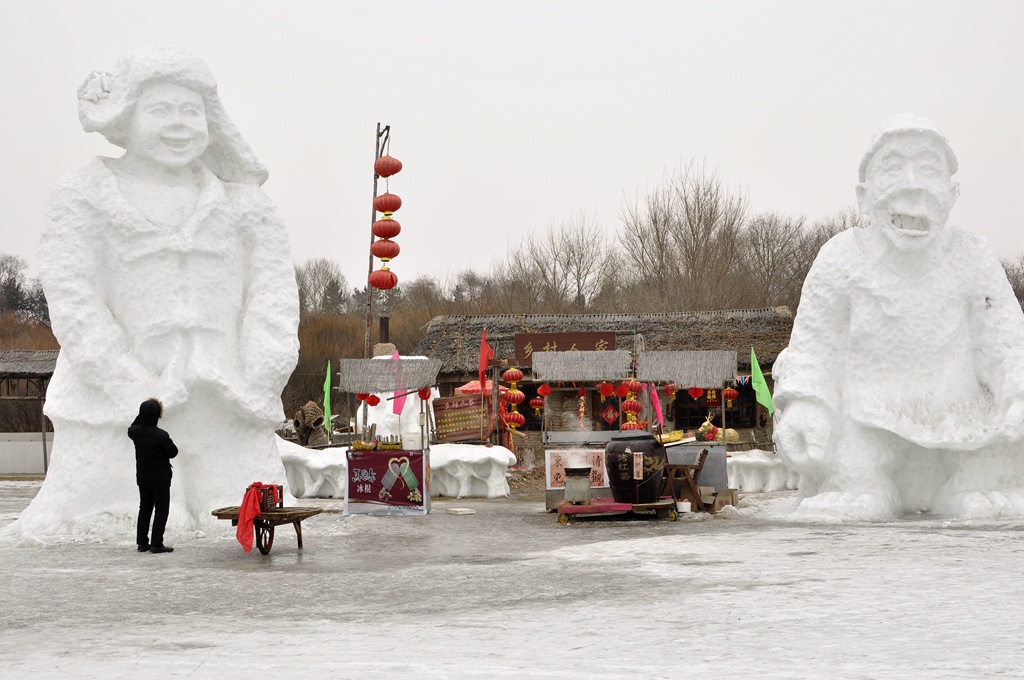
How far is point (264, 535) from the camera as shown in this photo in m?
8.19

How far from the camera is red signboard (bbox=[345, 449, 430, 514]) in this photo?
11.0 metres

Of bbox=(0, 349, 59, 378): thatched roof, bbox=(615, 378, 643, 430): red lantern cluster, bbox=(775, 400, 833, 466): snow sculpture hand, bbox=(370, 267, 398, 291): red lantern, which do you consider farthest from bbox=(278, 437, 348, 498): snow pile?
bbox=(0, 349, 59, 378): thatched roof

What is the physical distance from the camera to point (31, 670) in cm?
439

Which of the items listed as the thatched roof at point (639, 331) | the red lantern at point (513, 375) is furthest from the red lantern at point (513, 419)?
the thatched roof at point (639, 331)

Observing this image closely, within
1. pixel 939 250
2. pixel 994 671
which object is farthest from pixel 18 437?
pixel 994 671

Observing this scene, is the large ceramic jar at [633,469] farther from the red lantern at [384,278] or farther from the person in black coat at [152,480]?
the red lantern at [384,278]

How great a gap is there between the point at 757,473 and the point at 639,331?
9508 mm

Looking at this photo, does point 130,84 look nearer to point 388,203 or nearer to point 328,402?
point 328,402

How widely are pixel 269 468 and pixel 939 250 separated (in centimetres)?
597

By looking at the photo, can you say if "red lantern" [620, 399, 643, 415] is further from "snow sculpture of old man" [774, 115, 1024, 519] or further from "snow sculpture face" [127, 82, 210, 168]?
"snow sculpture face" [127, 82, 210, 168]

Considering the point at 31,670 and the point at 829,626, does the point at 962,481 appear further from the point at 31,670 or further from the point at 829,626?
the point at 31,670

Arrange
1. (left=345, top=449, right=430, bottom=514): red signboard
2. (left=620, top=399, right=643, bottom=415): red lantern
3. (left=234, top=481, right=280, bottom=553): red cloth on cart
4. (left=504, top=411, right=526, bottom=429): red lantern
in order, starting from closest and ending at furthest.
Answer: (left=234, top=481, right=280, bottom=553): red cloth on cart, (left=345, top=449, right=430, bottom=514): red signboard, (left=620, top=399, right=643, bottom=415): red lantern, (left=504, top=411, right=526, bottom=429): red lantern

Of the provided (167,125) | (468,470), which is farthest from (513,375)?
(167,125)

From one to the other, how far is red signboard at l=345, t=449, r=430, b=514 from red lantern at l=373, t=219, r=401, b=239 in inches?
382
